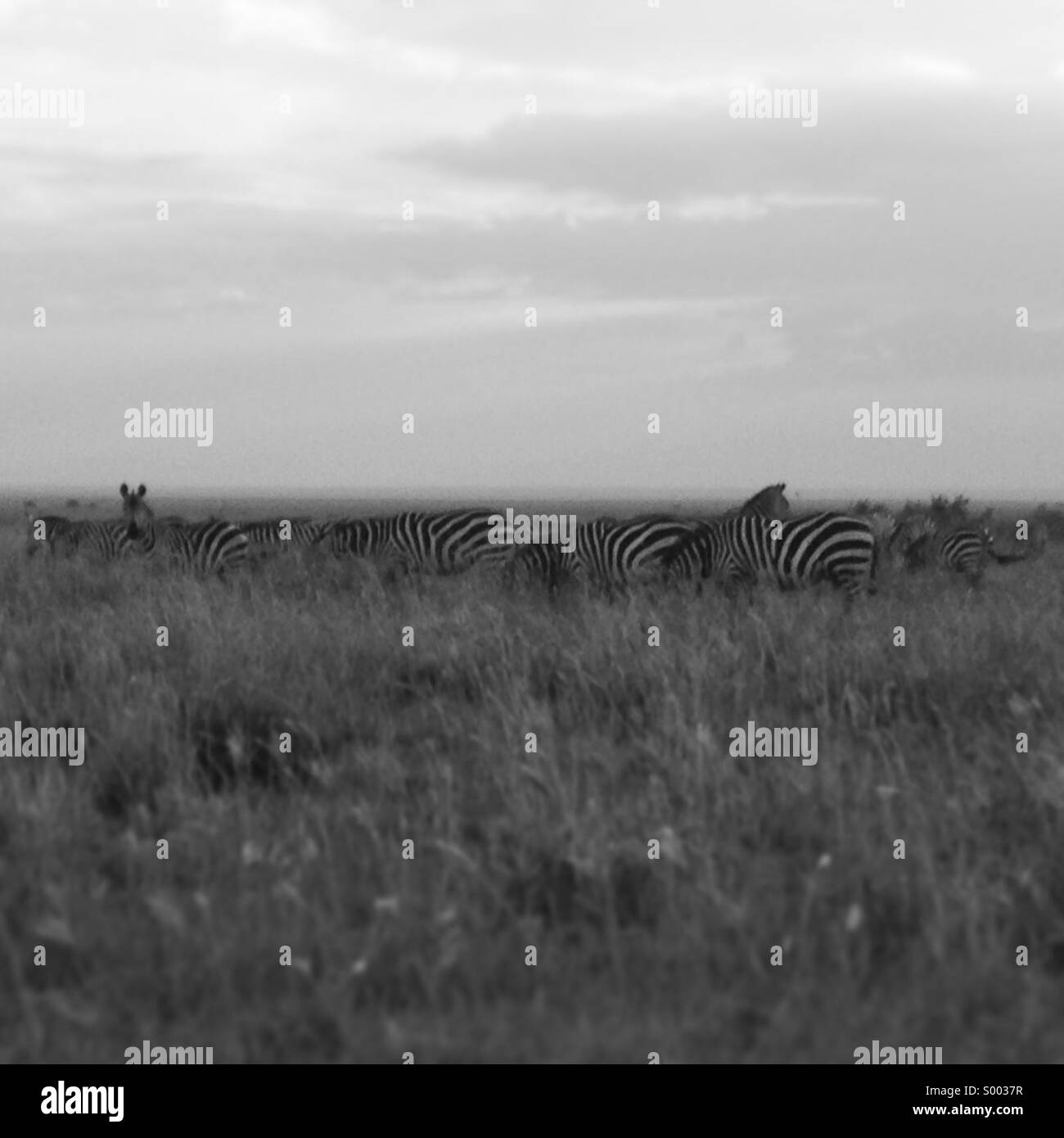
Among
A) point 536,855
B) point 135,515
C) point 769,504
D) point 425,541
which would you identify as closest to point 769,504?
point 769,504

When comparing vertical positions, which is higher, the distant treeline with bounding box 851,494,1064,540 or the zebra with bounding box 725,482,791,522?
the distant treeline with bounding box 851,494,1064,540

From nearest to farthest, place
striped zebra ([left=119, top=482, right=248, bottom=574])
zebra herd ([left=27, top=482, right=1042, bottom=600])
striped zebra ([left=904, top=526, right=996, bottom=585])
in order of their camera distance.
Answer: zebra herd ([left=27, top=482, right=1042, bottom=600]) < striped zebra ([left=119, top=482, right=248, bottom=574]) < striped zebra ([left=904, top=526, right=996, bottom=585])

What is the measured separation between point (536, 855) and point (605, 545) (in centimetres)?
1067

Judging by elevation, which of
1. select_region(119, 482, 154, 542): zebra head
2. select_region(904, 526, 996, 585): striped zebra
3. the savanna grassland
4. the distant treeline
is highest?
the distant treeline

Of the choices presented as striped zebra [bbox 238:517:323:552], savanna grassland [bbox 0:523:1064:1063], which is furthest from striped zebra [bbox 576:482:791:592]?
striped zebra [bbox 238:517:323:552]

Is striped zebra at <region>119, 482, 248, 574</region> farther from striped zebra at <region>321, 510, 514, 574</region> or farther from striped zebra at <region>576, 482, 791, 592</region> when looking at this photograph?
striped zebra at <region>576, 482, 791, 592</region>

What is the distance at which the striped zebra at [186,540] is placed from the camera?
59.1ft

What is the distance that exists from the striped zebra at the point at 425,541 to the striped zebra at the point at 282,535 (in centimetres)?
81

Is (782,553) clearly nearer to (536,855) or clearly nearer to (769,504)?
(769,504)

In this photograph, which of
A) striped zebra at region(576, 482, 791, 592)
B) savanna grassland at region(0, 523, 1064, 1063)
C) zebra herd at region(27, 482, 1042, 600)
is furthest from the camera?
striped zebra at region(576, 482, 791, 592)

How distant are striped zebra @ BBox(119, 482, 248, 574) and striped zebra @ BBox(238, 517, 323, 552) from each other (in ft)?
3.81

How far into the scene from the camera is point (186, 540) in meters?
18.6

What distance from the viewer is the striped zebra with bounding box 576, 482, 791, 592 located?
14949mm

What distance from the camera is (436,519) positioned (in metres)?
18.5
